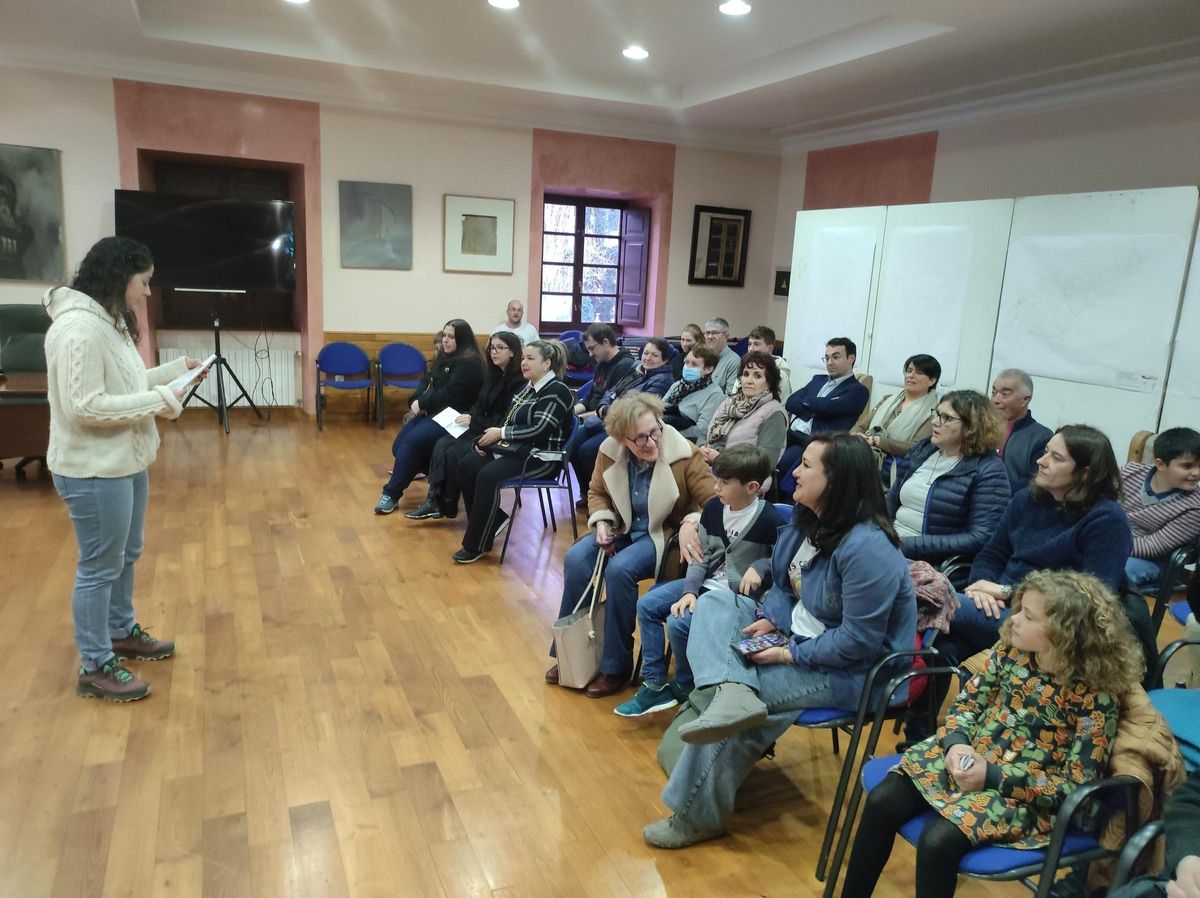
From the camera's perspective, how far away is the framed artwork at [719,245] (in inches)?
368

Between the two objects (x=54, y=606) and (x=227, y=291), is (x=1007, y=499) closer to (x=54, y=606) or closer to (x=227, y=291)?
(x=54, y=606)

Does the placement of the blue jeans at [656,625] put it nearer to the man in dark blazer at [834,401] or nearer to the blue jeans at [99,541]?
the blue jeans at [99,541]

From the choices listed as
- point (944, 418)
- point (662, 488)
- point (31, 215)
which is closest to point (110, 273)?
point (662, 488)

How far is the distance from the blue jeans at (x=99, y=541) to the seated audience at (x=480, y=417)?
7.15 feet

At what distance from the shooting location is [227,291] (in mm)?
7645

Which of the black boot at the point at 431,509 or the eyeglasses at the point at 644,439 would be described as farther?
the black boot at the point at 431,509

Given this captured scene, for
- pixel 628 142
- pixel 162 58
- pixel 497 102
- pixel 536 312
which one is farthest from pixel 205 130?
pixel 628 142

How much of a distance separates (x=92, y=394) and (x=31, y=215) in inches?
221

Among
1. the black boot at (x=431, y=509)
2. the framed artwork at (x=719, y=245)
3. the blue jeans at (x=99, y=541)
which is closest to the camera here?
the blue jeans at (x=99, y=541)

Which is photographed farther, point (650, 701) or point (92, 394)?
point (650, 701)

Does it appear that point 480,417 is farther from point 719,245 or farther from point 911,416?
point 719,245

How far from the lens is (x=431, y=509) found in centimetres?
533

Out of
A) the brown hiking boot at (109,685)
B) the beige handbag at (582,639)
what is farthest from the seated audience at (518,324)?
the brown hiking boot at (109,685)

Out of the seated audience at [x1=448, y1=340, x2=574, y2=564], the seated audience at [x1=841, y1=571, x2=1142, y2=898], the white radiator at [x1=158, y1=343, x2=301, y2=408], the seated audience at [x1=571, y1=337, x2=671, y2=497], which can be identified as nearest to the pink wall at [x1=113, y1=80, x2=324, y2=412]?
the white radiator at [x1=158, y1=343, x2=301, y2=408]
